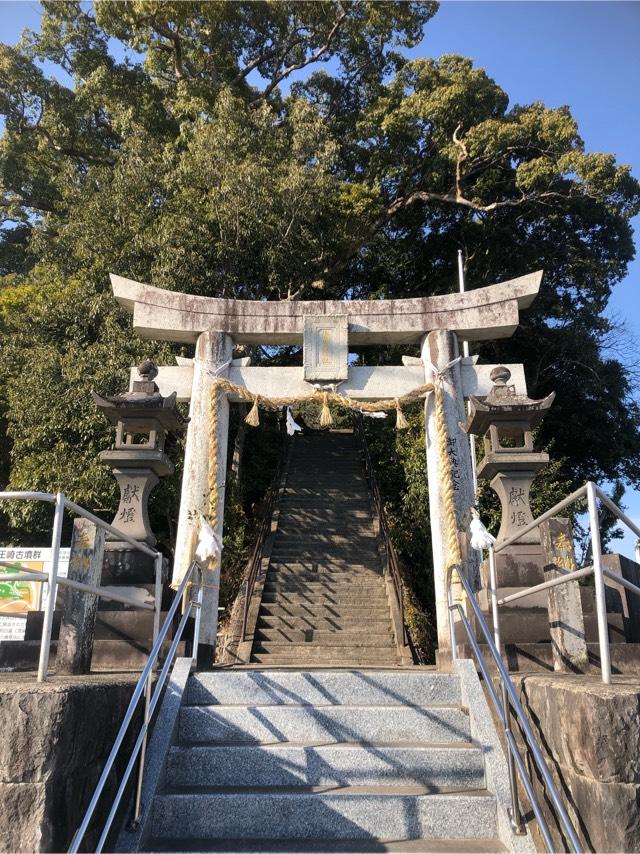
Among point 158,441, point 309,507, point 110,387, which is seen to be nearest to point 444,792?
point 158,441

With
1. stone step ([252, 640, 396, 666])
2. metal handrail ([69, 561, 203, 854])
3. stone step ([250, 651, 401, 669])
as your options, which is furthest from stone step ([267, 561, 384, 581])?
metal handrail ([69, 561, 203, 854])

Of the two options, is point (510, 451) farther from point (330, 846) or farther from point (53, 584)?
point (53, 584)

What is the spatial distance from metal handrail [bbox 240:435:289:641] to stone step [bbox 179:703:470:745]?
5520mm

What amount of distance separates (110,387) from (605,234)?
12644 mm

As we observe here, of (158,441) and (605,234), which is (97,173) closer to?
(158,441)

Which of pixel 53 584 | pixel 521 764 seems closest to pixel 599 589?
pixel 521 764

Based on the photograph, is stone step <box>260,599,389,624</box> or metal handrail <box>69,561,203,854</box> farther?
stone step <box>260,599,389,624</box>

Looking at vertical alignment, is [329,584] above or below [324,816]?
above

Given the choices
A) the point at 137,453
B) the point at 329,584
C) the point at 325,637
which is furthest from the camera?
the point at 329,584

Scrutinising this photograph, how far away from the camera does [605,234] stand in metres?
15.5

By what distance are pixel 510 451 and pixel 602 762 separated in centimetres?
434

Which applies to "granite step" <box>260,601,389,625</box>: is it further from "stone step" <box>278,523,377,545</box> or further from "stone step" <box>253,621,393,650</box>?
"stone step" <box>278,523,377,545</box>

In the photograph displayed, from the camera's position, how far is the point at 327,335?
755cm

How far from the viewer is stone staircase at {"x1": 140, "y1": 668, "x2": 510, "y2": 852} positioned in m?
2.97
